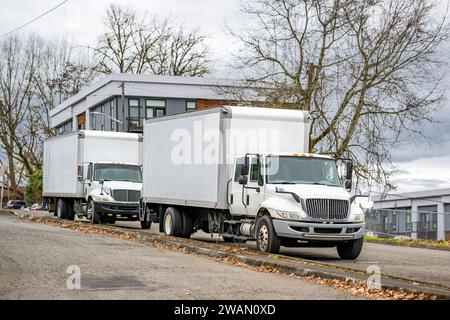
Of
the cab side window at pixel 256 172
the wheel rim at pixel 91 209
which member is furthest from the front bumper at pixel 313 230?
the wheel rim at pixel 91 209

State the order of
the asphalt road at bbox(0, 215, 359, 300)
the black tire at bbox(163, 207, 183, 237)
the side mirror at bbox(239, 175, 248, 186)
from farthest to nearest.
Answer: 1. the black tire at bbox(163, 207, 183, 237)
2. the side mirror at bbox(239, 175, 248, 186)
3. the asphalt road at bbox(0, 215, 359, 300)

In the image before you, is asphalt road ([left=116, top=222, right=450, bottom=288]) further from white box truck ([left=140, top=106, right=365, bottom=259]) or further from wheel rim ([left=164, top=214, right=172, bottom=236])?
wheel rim ([left=164, top=214, right=172, bottom=236])

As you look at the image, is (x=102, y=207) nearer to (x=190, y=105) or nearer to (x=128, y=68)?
(x=190, y=105)

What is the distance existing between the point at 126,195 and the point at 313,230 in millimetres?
14514

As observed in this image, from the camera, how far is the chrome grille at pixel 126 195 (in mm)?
30844

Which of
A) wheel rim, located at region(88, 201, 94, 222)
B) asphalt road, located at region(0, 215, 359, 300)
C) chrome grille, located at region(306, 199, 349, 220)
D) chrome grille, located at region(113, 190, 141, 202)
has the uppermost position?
chrome grille, located at region(113, 190, 141, 202)

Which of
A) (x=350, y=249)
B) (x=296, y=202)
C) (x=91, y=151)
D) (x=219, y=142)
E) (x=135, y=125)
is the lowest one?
(x=350, y=249)

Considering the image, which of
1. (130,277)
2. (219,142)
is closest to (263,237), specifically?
(219,142)

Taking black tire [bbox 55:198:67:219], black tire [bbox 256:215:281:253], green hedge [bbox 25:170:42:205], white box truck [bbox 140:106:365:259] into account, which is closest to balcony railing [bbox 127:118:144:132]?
green hedge [bbox 25:170:42:205]

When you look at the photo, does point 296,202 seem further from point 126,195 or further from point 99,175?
point 99,175

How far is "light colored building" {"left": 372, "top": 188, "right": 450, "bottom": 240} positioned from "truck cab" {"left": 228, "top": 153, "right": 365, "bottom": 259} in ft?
54.6

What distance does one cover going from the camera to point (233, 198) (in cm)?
2008

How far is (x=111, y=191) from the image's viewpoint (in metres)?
30.9

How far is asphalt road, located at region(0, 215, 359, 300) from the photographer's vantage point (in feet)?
35.2
